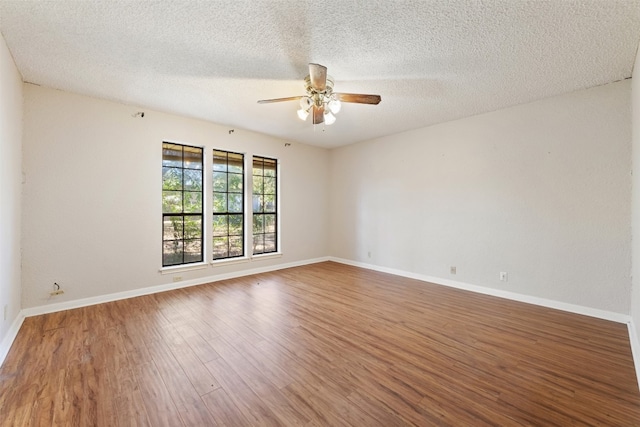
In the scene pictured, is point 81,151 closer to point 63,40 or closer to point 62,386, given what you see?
point 63,40

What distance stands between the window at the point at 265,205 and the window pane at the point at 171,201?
1.37 metres

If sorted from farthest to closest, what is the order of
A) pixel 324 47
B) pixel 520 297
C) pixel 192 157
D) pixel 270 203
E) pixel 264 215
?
pixel 270 203, pixel 264 215, pixel 192 157, pixel 520 297, pixel 324 47

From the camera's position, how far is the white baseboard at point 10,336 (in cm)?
225

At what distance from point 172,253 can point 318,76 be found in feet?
11.9

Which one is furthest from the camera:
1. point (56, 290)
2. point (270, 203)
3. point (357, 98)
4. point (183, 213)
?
point (270, 203)

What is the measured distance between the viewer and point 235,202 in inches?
201

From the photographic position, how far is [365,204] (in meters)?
5.80

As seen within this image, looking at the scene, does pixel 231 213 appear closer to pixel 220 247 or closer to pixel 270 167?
pixel 220 247

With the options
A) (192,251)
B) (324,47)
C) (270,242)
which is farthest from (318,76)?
(270,242)

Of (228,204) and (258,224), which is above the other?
(228,204)

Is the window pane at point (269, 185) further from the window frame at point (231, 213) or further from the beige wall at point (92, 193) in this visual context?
the beige wall at point (92, 193)

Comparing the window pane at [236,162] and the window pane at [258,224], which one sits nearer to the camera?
the window pane at [236,162]

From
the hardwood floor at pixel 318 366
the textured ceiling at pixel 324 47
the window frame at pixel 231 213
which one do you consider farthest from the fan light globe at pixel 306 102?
the window frame at pixel 231 213

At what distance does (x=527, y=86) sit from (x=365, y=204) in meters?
3.31
